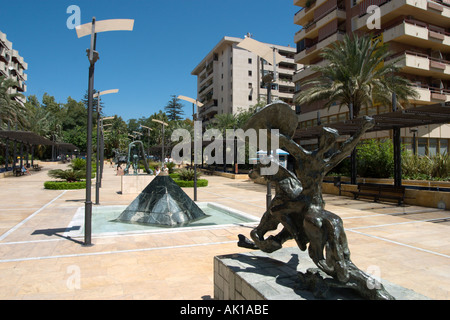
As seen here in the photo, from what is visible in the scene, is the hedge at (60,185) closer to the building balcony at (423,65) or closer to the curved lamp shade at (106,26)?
the curved lamp shade at (106,26)

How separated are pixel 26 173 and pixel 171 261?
31237mm

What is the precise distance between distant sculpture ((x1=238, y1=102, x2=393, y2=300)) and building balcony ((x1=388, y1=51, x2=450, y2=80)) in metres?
26.1

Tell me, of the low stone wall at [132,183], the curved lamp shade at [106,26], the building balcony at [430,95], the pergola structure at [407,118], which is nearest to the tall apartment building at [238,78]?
the building balcony at [430,95]

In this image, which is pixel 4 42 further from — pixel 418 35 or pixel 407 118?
pixel 407 118

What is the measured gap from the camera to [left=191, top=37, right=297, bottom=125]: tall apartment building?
5247 cm

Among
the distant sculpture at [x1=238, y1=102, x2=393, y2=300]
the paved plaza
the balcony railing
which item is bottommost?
the paved plaza

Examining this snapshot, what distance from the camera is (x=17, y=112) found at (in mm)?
33031

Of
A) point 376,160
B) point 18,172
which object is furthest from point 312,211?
point 18,172

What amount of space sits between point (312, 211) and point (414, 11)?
3049 cm

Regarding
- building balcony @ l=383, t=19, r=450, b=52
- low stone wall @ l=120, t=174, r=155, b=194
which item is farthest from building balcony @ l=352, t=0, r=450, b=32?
low stone wall @ l=120, t=174, r=155, b=194

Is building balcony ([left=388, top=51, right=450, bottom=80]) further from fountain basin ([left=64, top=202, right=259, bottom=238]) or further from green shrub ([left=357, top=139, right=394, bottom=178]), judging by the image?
fountain basin ([left=64, top=202, right=259, bottom=238])

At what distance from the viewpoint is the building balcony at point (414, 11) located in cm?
2505

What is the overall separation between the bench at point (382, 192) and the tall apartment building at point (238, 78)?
36.3m

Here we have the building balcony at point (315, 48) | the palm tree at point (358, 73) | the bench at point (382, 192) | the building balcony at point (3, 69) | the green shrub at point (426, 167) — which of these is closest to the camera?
the bench at point (382, 192)
